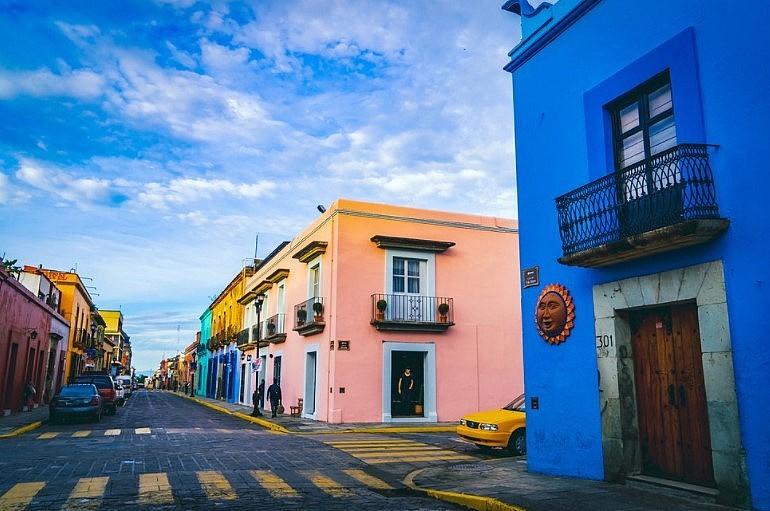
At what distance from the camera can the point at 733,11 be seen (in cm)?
691

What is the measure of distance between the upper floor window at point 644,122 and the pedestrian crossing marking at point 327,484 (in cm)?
616

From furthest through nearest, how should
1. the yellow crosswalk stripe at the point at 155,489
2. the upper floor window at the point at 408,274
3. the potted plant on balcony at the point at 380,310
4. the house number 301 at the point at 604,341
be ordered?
the upper floor window at the point at 408,274
the potted plant on balcony at the point at 380,310
the house number 301 at the point at 604,341
the yellow crosswalk stripe at the point at 155,489

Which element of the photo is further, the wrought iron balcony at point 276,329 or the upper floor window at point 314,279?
the wrought iron balcony at point 276,329

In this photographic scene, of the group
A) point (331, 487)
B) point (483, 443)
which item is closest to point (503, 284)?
point (483, 443)

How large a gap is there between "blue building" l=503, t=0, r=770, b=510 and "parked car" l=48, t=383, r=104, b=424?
15736mm

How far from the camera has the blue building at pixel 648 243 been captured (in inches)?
256

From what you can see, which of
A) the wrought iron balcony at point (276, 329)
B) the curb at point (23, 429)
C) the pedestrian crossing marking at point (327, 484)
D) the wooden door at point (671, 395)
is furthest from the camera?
the wrought iron balcony at point (276, 329)

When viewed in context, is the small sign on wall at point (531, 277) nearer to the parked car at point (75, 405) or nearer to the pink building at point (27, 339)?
the parked car at point (75, 405)

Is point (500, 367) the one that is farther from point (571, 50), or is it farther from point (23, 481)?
point (23, 481)

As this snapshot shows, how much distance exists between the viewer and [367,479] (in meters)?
9.30

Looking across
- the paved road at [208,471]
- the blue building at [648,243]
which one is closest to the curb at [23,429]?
the paved road at [208,471]

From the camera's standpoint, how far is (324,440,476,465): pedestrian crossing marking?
11.8 metres

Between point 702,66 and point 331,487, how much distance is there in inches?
297

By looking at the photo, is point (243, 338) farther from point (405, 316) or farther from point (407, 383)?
point (405, 316)
